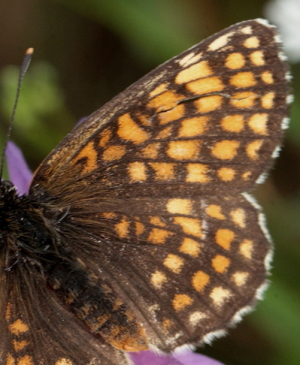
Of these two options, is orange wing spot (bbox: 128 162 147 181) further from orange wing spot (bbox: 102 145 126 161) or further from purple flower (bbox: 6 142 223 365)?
purple flower (bbox: 6 142 223 365)

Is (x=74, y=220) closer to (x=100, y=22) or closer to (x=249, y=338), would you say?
(x=249, y=338)

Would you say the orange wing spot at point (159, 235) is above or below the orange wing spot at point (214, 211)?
below

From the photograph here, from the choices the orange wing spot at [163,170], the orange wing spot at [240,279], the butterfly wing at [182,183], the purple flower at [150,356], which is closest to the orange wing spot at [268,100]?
the butterfly wing at [182,183]

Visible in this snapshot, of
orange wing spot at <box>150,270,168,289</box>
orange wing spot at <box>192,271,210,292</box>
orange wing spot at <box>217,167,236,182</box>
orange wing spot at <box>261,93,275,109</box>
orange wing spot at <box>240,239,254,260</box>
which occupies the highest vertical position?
orange wing spot at <box>261,93,275,109</box>

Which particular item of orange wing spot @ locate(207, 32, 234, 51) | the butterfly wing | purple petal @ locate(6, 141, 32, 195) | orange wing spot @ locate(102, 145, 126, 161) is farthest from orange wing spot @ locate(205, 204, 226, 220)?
purple petal @ locate(6, 141, 32, 195)

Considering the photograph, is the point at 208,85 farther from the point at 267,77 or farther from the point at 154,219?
the point at 154,219

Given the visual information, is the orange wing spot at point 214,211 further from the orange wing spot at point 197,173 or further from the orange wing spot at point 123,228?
the orange wing spot at point 123,228

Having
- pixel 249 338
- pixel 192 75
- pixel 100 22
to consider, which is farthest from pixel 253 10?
pixel 192 75
